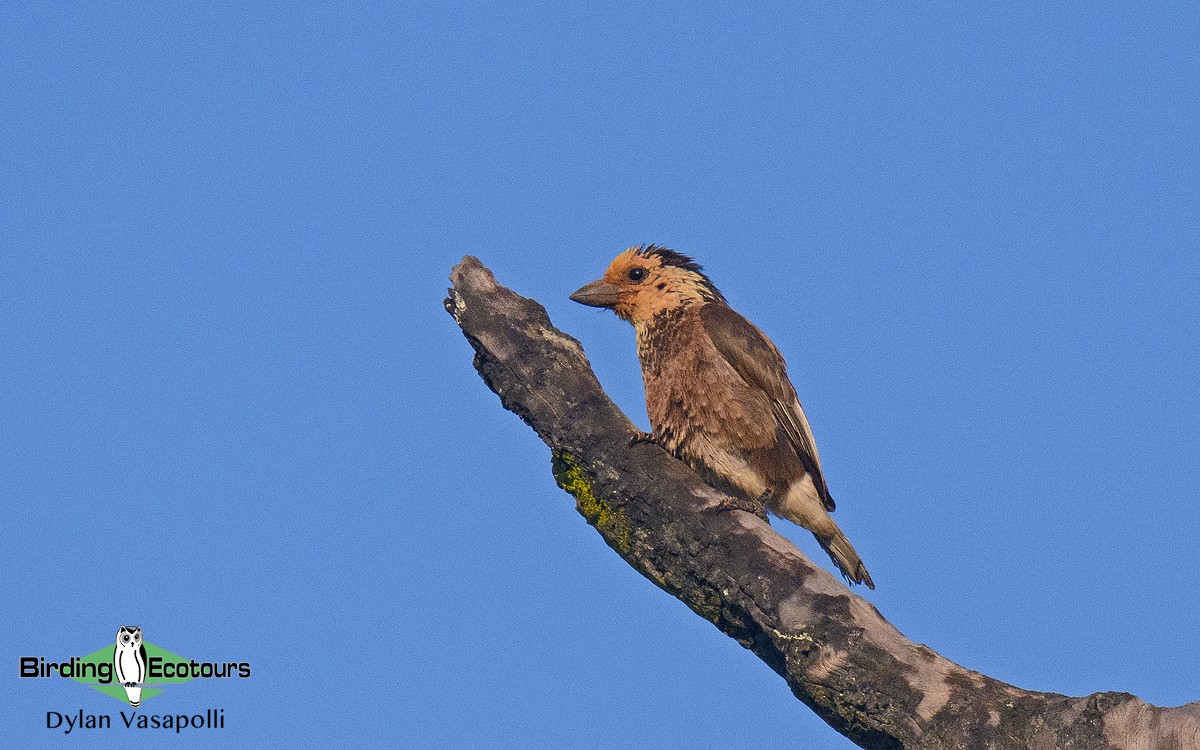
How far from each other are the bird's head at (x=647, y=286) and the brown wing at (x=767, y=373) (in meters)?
0.52

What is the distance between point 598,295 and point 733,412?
1789mm

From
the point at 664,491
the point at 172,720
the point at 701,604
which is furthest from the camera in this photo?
the point at 172,720

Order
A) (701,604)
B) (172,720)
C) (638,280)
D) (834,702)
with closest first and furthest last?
(834,702) → (701,604) → (172,720) → (638,280)

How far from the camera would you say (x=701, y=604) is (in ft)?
22.8

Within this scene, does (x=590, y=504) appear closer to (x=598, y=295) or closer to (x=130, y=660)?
(x=598, y=295)

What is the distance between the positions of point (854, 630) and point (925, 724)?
1.97 ft

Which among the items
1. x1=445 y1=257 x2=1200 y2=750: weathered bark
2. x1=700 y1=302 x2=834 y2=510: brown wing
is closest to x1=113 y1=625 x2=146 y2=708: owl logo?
x1=445 y1=257 x2=1200 y2=750: weathered bark

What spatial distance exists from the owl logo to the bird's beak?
4423 mm

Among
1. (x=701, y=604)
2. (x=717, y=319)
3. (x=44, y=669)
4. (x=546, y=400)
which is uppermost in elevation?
(x=717, y=319)

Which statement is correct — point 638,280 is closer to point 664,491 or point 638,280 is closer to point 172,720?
point 664,491

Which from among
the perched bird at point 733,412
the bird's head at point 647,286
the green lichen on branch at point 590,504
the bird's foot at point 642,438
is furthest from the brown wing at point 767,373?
the green lichen on branch at point 590,504

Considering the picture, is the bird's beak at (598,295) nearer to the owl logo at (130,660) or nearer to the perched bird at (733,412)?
the perched bird at (733,412)

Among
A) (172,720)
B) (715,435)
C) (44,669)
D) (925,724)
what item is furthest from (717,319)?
(44,669)

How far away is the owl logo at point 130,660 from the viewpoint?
356 inches
